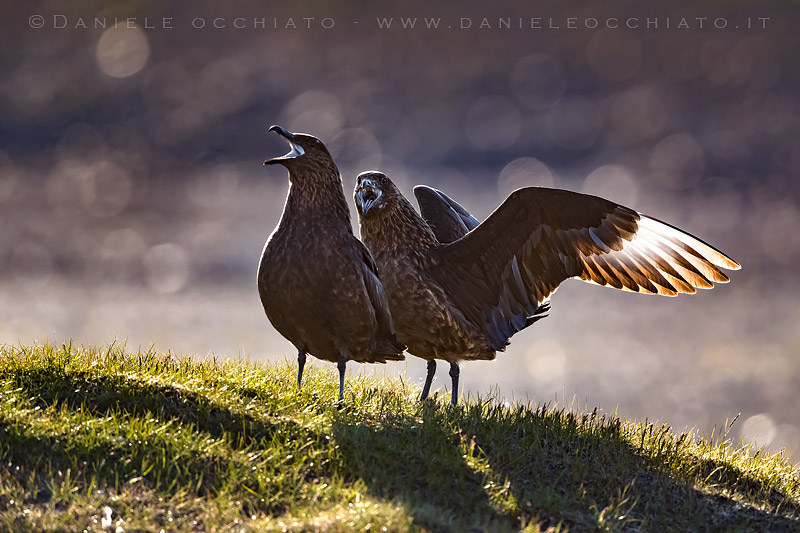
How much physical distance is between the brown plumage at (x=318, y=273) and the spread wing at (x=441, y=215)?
86.1 inches

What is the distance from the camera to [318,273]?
6.02 meters

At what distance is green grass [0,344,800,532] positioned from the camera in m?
4.65

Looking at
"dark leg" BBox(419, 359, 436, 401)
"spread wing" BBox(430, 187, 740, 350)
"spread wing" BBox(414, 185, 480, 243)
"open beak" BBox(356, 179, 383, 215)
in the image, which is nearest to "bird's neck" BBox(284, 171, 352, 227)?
"open beak" BBox(356, 179, 383, 215)

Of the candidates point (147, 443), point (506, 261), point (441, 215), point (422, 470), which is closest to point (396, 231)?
point (506, 261)

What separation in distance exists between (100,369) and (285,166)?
2142mm

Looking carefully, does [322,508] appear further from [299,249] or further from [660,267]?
[660,267]

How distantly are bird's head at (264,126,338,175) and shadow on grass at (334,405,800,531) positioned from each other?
6.43 ft

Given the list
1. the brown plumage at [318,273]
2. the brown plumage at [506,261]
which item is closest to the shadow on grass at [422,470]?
the brown plumage at [318,273]

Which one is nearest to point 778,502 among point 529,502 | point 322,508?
point 529,502

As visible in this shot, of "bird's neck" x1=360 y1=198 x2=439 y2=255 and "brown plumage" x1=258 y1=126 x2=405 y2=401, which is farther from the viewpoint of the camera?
"bird's neck" x1=360 y1=198 x2=439 y2=255

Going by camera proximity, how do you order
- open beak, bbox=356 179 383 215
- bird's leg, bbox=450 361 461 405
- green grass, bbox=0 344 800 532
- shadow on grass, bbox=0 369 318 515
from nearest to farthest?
green grass, bbox=0 344 800 532
shadow on grass, bbox=0 369 318 515
open beak, bbox=356 179 383 215
bird's leg, bbox=450 361 461 405

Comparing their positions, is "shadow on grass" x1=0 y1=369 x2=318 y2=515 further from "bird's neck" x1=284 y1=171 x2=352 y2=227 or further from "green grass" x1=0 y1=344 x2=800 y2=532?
"bird's neck" x1=284 y1=171 x2=352 y2=227

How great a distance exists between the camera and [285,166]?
6277mm

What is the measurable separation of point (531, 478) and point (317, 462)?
148cm
